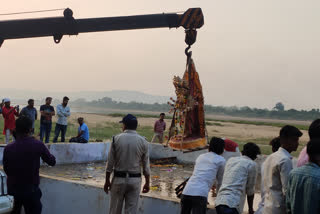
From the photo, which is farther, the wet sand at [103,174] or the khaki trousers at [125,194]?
the wet sand at [103,174]

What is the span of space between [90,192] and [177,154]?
318 inches

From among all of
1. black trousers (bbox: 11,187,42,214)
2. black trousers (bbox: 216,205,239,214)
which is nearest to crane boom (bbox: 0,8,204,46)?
black trousers (bbox: 11,187,42,214)

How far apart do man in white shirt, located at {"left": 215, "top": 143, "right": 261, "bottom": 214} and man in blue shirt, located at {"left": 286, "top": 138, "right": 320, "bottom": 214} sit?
46.2 inches

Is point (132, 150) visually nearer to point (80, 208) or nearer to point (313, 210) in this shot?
point (80, 208)

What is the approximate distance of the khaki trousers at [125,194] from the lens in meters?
6.18

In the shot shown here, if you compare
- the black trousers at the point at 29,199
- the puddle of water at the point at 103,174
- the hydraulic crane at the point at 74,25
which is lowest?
the puddle of water at the point at 103,174

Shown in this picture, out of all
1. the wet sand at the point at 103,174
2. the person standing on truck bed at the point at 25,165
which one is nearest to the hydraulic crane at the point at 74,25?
the wet sand at the point at 103,174

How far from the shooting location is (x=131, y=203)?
625cm

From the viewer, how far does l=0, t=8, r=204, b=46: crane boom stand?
9273mm

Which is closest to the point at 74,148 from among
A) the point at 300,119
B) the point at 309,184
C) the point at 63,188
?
the point at 63,188

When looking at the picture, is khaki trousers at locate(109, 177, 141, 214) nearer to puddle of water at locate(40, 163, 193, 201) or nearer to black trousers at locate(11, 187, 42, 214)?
black trousers at locate(11, 187, 42, 214)

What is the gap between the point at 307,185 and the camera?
4.07 metres

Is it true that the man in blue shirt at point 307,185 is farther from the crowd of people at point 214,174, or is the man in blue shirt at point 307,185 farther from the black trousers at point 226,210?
the black trousers at point 226,210

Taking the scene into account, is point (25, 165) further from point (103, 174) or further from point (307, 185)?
point (103, 174)
